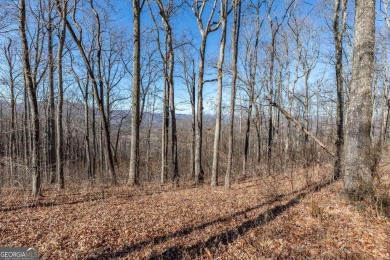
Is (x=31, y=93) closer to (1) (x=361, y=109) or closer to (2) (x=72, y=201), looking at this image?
(2) (x=72, y=201)

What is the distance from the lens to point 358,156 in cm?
437

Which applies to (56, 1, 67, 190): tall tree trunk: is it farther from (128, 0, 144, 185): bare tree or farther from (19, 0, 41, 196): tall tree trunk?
(128, 0, 144, 185): bare tree

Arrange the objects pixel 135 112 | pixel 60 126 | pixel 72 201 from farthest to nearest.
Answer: pixel 60 126 → pixel 135 112 → pixel 72 201

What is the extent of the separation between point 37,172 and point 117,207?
310 cm

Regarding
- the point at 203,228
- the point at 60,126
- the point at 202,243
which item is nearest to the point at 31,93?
the point at 60,126

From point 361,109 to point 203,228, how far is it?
3961 mm

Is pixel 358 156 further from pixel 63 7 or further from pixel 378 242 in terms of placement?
pixel 63 7

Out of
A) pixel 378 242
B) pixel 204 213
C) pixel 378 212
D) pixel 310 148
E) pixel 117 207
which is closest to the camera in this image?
pixel 378 242

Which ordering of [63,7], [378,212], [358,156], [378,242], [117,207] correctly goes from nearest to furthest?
[378,242], [378,212], [358,156], [117,207], [63,7]

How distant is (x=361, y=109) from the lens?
4.38 meters

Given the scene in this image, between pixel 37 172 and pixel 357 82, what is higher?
pixel 357 82

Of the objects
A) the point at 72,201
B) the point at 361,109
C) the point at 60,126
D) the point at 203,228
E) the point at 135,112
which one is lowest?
the point at 72,201

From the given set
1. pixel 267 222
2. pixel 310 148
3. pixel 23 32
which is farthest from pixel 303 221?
pixel 23 32

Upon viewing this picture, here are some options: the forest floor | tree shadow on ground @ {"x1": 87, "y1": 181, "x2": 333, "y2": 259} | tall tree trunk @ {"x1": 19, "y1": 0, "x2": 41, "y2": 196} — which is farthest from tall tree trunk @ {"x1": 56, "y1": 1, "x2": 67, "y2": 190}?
tree shadow on ground @ {"x1": 87, "y1": 181, "x2": 333, "y2": 259}
